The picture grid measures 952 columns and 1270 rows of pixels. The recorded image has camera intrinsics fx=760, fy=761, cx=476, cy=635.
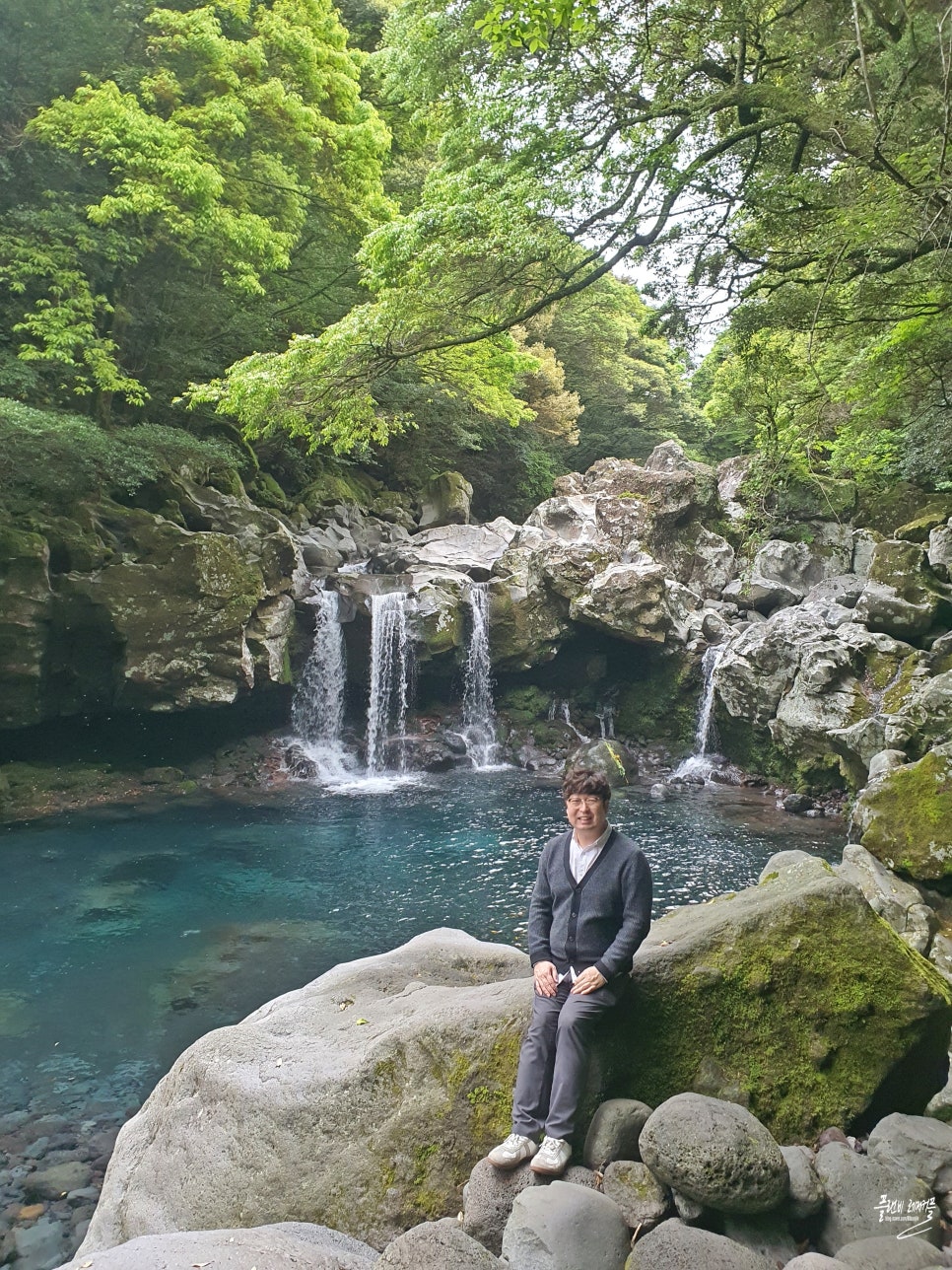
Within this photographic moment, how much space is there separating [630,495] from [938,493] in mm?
9671

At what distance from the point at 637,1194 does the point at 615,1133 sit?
28 cm

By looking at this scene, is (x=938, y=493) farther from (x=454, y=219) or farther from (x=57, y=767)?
(x=57, y=767)

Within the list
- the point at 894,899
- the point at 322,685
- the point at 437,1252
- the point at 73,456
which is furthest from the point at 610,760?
the point at 437,1252

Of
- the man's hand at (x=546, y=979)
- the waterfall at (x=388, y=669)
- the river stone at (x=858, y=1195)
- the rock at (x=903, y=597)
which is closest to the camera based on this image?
the river stone at (x=858, y=1195)

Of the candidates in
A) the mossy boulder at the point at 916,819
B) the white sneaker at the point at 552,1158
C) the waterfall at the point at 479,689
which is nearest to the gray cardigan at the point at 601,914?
the white sneaker at the point at 552,1158

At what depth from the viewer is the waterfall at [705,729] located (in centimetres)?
1941

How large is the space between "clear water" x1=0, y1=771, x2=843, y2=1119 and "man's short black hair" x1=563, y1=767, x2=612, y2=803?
556 centimetres

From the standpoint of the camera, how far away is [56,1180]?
18.6 feet

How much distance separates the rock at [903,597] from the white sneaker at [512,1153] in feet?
51.6

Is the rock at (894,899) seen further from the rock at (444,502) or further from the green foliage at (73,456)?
the rock at (444,502)

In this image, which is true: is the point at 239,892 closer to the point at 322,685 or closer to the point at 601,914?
the point at 601,914

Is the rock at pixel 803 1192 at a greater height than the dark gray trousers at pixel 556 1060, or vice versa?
the dark gray trousers at pixel 556 1060

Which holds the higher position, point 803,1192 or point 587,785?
point 587,785

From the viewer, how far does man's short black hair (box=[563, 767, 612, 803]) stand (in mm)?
3852
